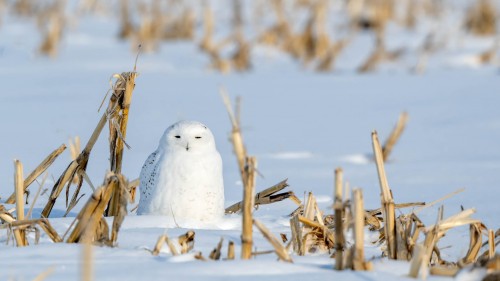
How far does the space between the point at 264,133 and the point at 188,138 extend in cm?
213

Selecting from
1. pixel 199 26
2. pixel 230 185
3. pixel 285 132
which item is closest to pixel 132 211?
pixel 230 185

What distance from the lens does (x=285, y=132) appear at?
15.2 feet

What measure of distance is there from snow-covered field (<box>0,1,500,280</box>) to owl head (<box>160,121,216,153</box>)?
0.70 ft

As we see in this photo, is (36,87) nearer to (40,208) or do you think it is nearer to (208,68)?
(208,68)

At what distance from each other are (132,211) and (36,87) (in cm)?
328

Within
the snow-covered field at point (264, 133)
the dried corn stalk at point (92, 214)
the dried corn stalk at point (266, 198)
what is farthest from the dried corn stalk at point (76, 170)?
the dried corn stalk at point (92, 214)

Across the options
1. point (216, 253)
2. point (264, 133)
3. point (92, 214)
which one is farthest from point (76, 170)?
point (264, 133)

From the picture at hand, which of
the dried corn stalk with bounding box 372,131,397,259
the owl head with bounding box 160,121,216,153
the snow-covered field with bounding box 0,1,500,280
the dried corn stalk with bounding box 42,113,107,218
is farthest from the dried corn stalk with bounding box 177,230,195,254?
the dried corn stalk with bounding box 42,113,107,218

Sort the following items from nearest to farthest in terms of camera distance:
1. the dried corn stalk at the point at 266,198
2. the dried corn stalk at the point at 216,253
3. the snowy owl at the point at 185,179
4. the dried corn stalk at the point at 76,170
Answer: the dried corn stalk at the point at 216,253 < the snowy owl at the point at 185,179 < the dried corn stalk at the point at 76,170 < the dried corn stalk at the point at 266,198

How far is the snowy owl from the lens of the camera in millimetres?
Result: 2443

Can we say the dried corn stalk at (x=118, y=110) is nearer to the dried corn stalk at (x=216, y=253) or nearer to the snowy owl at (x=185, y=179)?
the snowy owl at (x=185, y=179)

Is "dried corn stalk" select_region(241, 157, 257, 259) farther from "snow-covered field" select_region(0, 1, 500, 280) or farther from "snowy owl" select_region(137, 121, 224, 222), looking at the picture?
"snowy owl" select_region(137, 121, 224, 222)

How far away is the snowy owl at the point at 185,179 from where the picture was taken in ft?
8.02

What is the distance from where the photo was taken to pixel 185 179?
8.05ft
